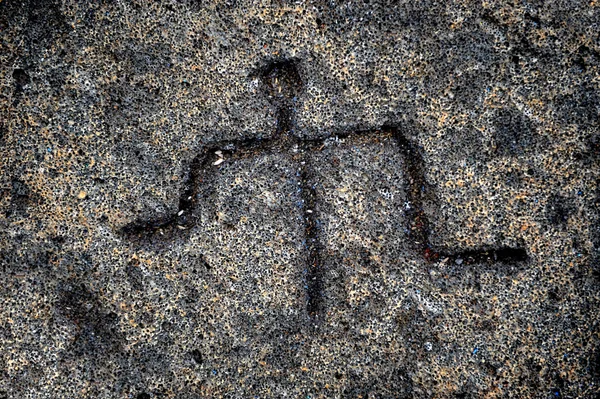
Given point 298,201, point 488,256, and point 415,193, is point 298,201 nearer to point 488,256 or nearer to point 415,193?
point 415,193

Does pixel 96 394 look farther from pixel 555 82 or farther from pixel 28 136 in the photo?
pixel 555 82

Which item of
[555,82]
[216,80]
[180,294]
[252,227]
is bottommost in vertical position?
[180,294]

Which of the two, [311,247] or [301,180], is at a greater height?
[301,180]

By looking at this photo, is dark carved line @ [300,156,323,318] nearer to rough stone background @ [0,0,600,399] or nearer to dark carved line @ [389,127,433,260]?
rough stone background @ [0,0,600,399]

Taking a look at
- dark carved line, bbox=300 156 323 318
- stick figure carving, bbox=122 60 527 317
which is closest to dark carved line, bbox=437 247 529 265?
stick figure carving, bbox=122 60 527 317

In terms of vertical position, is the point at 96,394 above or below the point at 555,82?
below

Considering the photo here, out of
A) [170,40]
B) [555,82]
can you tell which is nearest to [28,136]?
[170,40]

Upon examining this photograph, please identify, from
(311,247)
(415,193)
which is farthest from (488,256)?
(311,247)
